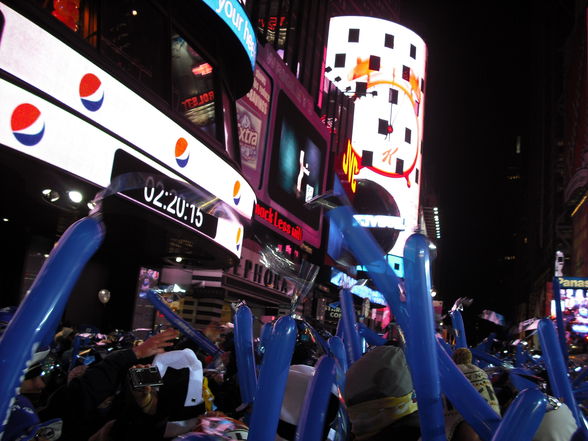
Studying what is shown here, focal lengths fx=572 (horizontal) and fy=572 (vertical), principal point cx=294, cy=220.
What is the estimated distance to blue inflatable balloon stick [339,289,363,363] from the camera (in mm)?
4273

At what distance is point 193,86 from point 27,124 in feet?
15.5

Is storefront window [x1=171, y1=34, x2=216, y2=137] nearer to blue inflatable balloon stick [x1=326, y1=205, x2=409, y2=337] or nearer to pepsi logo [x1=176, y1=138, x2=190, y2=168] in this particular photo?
pepsi logo [x1=176, y1=138, x2=190, y2=168]

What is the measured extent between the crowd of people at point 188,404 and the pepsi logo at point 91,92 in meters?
2.95

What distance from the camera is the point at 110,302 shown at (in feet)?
46.5

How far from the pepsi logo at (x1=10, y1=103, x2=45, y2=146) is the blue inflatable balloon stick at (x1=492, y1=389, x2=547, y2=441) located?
5479mm

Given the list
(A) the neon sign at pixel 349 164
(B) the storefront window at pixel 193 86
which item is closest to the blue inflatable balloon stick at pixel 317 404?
(B) the storefront window at pixel 193 86

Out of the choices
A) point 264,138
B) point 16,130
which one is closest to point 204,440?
point 16,130

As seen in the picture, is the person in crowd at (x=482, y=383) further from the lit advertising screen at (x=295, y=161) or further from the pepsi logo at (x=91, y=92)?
the lit advertising screen at (x=295, y=161)

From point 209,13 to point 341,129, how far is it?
79.1 feet

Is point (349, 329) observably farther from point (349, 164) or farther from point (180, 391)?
point (349, 164)

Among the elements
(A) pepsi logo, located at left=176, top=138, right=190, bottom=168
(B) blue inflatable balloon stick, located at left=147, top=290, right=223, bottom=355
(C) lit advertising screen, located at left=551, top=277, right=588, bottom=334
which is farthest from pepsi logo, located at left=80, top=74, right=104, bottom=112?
(C) lit advertising screen, located at left=551, top=277, right=588, bottom=334

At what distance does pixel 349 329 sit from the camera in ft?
14.4

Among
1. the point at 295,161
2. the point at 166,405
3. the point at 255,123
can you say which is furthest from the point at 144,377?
the point at 295,161

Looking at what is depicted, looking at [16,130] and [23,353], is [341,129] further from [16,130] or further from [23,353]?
[23,353]
